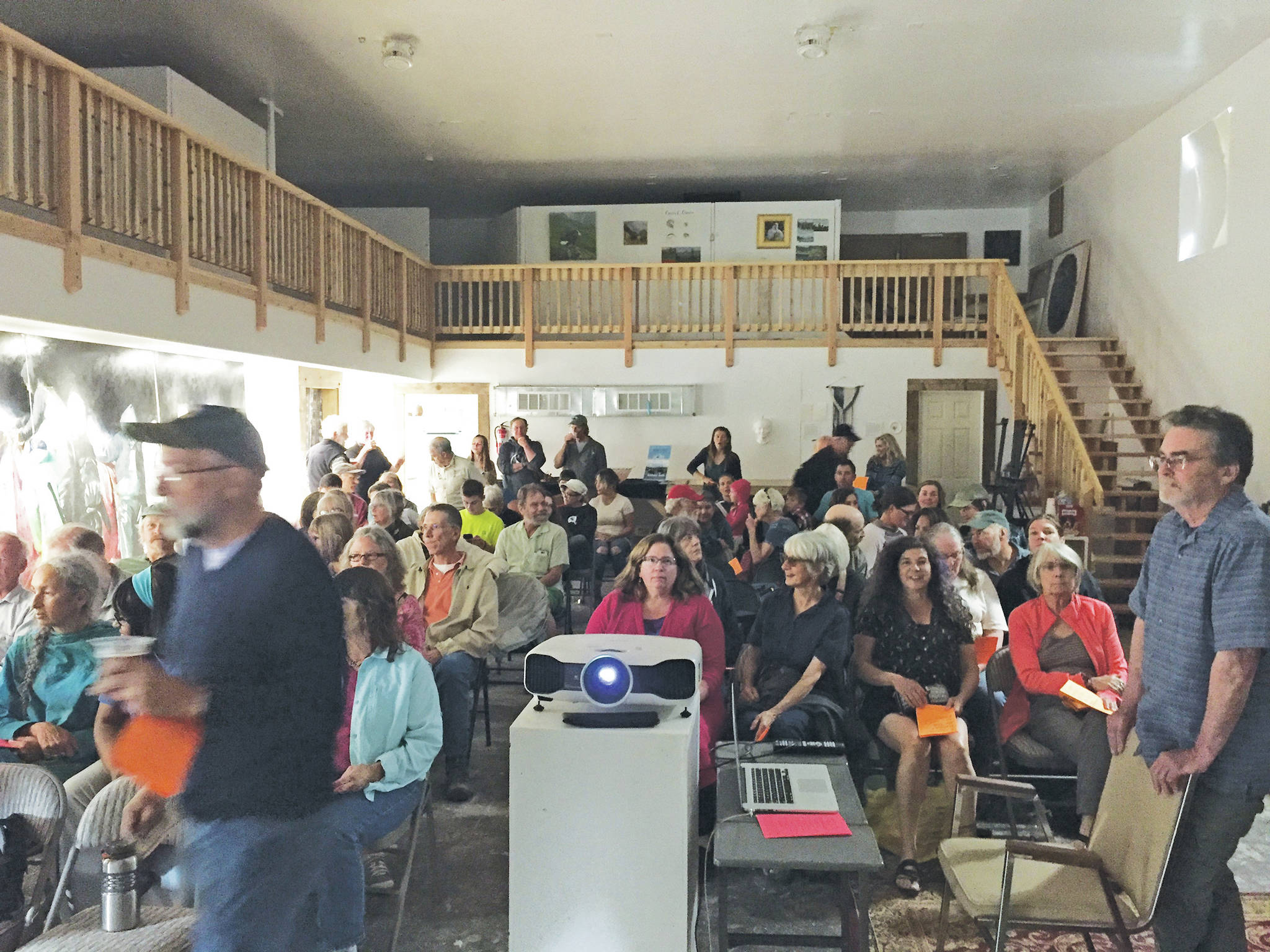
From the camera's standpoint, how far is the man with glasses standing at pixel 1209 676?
2227 millimetres

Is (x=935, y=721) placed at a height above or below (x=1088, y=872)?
above

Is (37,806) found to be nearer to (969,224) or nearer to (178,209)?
(178,209)

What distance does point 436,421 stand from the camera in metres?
11.6

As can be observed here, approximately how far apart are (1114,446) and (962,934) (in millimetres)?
7921

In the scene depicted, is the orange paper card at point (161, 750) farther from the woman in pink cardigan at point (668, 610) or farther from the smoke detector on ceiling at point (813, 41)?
the smoke detector on ceiling at point (813, 41)

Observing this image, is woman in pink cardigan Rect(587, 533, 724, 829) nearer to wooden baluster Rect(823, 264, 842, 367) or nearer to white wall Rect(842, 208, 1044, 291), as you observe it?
wooden baluster Rect(823, 264, 842, 367)

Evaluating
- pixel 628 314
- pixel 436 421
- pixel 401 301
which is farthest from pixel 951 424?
pixel 401 301

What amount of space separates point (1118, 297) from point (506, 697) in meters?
8.46

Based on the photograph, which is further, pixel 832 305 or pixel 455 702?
pixel 832 305

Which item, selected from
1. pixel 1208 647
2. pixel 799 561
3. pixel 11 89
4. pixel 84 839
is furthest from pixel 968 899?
pixel 11 89

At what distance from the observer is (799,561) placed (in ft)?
12.1


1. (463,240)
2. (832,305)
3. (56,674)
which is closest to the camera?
(56,674)

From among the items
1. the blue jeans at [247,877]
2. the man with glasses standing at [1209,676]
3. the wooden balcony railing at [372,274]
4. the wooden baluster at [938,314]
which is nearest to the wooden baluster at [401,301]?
the wooden balcony railing at [372,274]

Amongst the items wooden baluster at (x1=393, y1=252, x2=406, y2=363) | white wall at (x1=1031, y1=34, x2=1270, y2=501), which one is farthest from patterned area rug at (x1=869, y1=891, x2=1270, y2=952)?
wooden baluster at (x1=393, y1=252, x2=406, y2=363)
